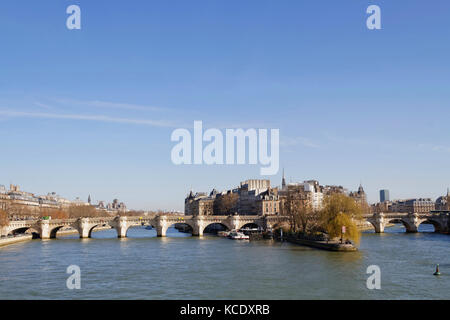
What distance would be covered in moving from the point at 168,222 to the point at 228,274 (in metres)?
45.6

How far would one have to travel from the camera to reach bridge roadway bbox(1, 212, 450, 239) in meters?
75.6

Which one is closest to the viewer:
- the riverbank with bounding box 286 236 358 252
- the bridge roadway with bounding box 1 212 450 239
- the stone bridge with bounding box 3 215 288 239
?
the riverbank with bounding box 286 236 358 252

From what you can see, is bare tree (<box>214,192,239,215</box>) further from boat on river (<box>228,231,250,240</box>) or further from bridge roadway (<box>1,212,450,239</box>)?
boat on river (<box>228,231,250,240</box>)

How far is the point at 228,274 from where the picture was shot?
112 ft

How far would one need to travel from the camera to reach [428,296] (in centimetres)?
2631

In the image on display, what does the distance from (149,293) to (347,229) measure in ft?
88.2

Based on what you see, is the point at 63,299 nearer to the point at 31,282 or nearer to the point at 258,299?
the point at 31,282

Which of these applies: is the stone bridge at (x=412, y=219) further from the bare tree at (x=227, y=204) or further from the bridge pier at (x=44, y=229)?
the bridge pier at (x=44, y=229)

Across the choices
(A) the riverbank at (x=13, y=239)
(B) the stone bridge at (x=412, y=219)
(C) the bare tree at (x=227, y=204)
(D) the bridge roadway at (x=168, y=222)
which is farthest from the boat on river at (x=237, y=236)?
(C) the bare tree at (x=227, y=204)

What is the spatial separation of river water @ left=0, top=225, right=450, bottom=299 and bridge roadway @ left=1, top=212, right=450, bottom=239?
2452 centimetres

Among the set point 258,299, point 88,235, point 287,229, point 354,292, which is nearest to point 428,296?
point 354,292

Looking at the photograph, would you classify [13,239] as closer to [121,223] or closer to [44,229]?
[44,229]

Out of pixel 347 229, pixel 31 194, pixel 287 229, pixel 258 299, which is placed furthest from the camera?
pixel 31 194

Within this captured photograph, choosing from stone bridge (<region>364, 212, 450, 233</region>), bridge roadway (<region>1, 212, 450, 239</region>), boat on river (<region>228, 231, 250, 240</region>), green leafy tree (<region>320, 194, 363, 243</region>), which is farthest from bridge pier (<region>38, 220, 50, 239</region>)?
stone bridge (<region>364, 212, 450, 233</region>)
